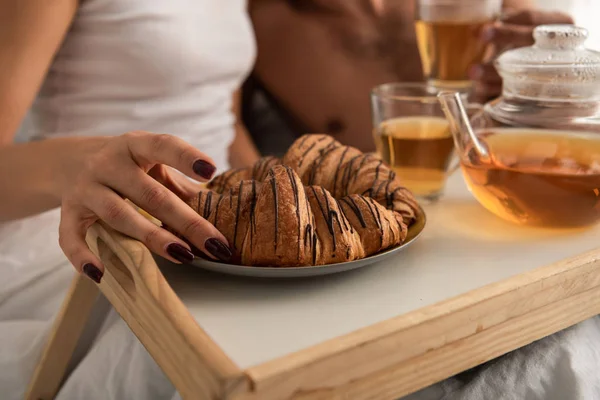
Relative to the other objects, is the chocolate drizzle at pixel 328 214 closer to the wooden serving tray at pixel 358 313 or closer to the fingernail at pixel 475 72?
the wooden serving tray at pixel 358 313

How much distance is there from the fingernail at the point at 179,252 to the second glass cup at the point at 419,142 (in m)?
0.35

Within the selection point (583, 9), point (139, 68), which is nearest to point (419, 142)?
point (139, 68)

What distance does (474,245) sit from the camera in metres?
0.63

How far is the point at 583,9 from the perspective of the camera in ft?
5.90

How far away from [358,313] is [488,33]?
2.06 feet

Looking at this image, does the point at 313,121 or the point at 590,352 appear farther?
the point at 313,121

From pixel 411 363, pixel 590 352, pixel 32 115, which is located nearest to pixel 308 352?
pixel 411 363

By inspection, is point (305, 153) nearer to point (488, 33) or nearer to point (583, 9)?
point (488, 33)

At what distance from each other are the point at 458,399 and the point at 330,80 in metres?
0.90

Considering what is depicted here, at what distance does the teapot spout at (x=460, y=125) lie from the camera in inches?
26.0

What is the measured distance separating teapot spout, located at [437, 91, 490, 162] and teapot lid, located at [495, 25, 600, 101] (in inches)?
2.7

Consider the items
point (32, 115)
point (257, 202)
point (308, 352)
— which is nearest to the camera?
point (308, 352)

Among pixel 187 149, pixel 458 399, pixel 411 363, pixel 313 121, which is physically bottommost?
pixel 313 121

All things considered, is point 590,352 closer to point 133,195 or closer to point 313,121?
point 133,195
